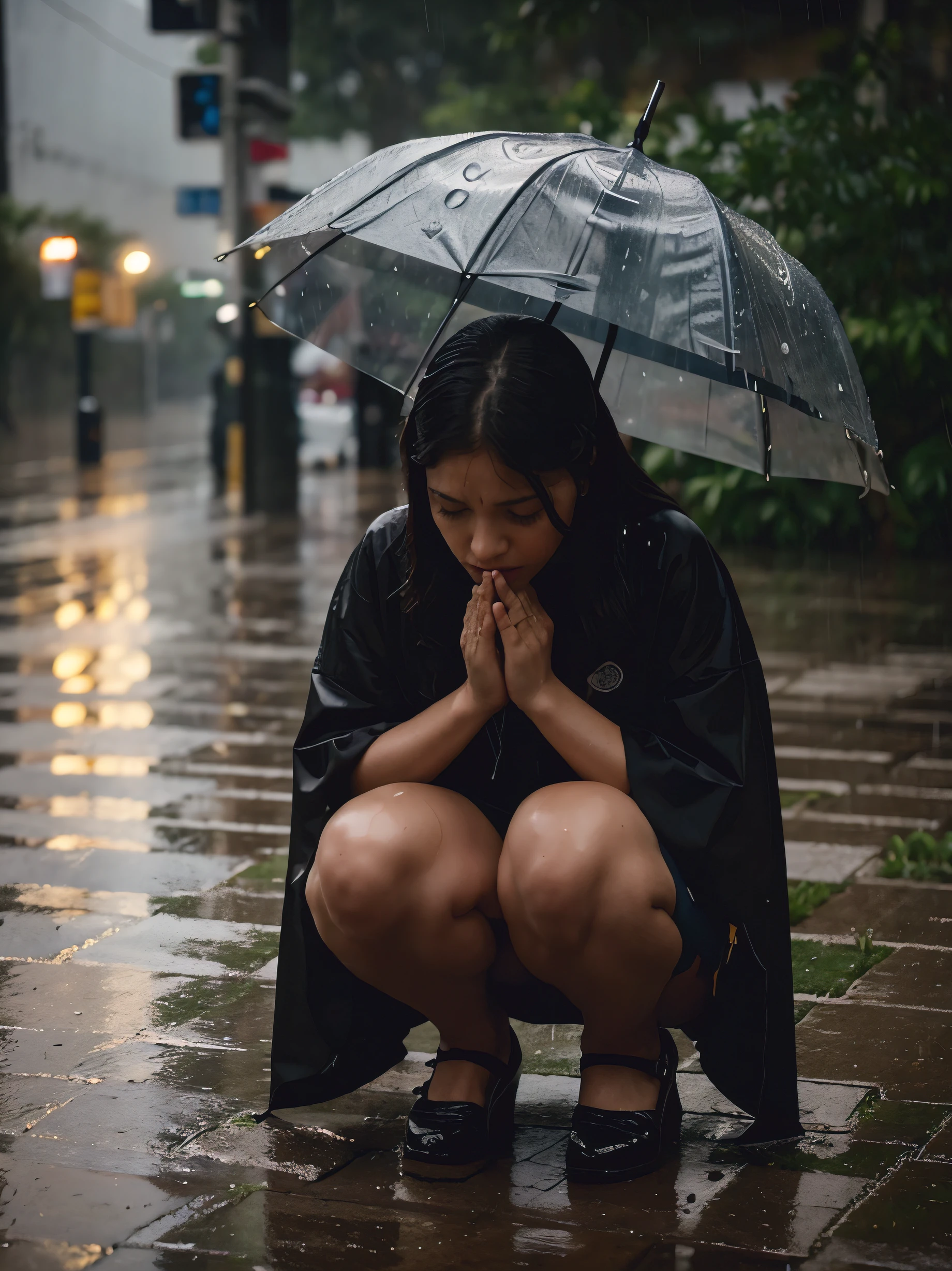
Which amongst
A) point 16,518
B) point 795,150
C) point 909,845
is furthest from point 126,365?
point 909,845

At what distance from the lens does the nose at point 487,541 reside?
8.95ft

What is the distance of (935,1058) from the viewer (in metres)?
3.34

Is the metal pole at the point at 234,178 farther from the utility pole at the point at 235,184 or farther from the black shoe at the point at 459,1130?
the black shoe at the point at 459,1130

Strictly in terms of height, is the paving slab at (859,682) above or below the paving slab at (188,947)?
above

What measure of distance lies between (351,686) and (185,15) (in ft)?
44.9

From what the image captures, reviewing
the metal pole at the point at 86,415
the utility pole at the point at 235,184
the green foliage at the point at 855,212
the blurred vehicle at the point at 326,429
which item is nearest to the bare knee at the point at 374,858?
the green foliage at the point at 855,212

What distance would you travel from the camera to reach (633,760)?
2785 millimetres

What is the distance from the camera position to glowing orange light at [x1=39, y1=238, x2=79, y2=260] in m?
23.7

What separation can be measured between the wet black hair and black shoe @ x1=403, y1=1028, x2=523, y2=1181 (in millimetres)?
825

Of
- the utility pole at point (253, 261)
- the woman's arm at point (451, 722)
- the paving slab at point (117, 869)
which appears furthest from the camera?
the utility pole at point (253, 261)

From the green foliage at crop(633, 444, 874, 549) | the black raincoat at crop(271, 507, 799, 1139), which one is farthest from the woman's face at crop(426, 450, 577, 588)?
the green foliage at crop(633, 444, 874, 549)

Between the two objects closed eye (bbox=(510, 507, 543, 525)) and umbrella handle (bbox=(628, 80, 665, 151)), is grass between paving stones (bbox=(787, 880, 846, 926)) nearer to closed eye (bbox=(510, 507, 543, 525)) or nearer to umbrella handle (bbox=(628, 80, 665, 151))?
closed eye (bbox=(510, 507, 543, 525))

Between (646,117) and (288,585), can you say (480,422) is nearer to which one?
(646,117)

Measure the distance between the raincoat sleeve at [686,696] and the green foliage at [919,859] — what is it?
2.08 m
